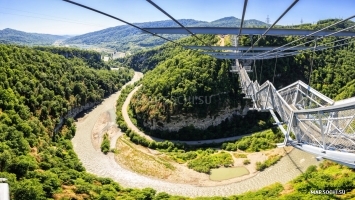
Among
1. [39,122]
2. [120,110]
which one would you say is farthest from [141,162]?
[120,110]

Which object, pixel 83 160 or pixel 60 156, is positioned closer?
pixel 60 156

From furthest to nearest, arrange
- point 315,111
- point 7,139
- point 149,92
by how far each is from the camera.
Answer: point 149,92
point 7,139
point 315,111

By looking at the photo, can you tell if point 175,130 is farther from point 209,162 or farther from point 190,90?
point 209,162

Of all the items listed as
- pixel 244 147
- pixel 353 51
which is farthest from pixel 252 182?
pixel 353 51

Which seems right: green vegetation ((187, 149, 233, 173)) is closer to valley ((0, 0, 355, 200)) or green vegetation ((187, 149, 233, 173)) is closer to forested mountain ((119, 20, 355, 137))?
→ valley ((0, 0, 355, 200))

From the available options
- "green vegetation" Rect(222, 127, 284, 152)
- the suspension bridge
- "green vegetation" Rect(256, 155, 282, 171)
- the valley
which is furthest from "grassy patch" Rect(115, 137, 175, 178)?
the suspension bridge

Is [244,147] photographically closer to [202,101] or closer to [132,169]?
[202,101]
